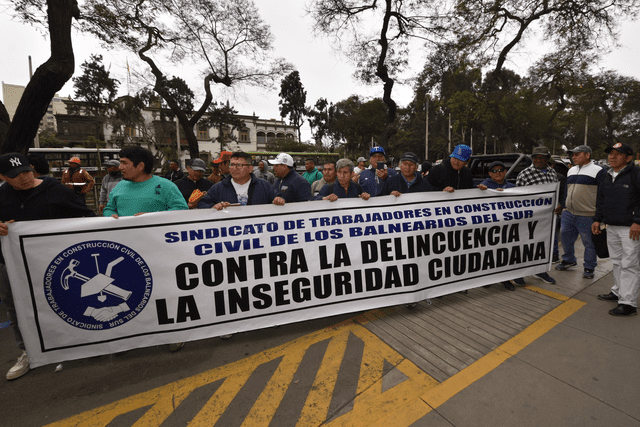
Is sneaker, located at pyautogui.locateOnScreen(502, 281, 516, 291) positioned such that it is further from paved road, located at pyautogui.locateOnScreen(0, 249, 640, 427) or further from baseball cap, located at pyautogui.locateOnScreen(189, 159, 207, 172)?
baseball cap, located at pyautogui.locateOnScreen(189, 159, 207, 172)

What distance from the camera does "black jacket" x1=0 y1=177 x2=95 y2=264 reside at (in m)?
2.68

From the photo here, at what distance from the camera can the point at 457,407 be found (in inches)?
85.4

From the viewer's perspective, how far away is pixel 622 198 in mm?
3471

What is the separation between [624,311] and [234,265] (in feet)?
13.9

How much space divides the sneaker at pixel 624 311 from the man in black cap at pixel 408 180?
7.90 feet

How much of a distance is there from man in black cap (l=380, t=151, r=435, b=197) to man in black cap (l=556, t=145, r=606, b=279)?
6.96 feet

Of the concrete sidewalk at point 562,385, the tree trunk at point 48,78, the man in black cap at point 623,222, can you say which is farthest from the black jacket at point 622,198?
the tree trunk at point 48,78

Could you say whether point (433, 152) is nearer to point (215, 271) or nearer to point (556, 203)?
point (556, 203)

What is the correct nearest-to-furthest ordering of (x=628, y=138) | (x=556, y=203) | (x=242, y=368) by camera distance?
(x=242, y=368) < (x=556, y=203) < (x=628, y=138)

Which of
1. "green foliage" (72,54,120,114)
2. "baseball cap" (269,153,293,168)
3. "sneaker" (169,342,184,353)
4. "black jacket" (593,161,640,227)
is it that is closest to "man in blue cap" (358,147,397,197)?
"baseball cap" (269,153,293,168)

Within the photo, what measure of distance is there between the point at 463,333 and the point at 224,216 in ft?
8.69

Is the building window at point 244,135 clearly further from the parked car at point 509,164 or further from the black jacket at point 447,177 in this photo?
the black jacket at point 447,177

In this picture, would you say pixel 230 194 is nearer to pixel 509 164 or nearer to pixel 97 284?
pixel 97 284

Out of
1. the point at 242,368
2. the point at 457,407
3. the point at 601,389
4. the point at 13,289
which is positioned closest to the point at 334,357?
the point at 242,368
